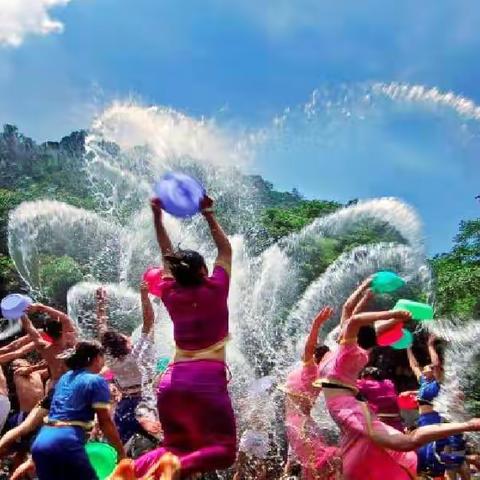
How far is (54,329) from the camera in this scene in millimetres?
6344

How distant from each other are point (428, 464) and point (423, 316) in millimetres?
2656

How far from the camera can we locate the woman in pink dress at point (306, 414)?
6.05 meters

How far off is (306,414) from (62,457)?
2.53 m

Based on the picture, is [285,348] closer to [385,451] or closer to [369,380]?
[369,380]

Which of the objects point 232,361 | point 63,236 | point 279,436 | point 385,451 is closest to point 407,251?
point 232,361

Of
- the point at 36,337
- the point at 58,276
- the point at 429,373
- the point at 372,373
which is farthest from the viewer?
the point at 58,276

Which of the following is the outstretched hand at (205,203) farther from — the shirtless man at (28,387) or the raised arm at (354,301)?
the shirtless man at (28,387)

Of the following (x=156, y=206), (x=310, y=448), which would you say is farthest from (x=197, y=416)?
(x=310, y=448)

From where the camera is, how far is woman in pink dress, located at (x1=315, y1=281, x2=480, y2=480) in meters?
4.46

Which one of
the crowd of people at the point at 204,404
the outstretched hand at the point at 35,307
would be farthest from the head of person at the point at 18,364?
→ the crowd of people at the point at 204,404

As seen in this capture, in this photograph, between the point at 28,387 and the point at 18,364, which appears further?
the point at 18,364

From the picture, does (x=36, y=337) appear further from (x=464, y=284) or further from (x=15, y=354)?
(x=464, y=284)

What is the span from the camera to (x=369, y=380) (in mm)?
5582

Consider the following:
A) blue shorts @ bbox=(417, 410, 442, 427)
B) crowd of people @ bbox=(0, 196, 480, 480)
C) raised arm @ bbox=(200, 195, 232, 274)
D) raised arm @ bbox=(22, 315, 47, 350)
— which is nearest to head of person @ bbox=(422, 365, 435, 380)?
blue shorts @ bbox=(417, 410, 442, 427)
